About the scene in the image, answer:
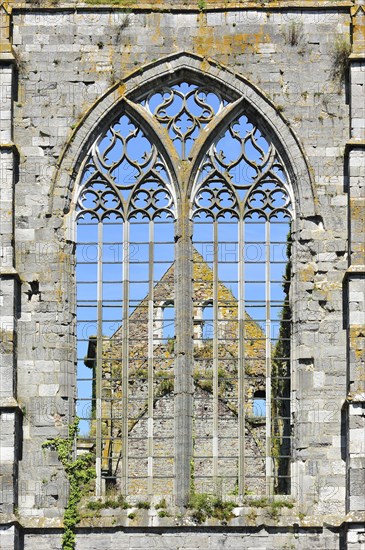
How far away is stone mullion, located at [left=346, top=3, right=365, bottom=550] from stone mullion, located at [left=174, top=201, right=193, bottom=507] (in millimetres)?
2278

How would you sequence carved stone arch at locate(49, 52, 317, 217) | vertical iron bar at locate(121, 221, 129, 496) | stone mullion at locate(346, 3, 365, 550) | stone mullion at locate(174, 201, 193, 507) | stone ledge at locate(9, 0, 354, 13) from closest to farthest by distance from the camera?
stone mullion at locate(346, 3, 365, 550), stone mullion at locate(174, 201, 193, 507), vertical iron bar at locate(121, 221, 129, 496), carved stone arch at locate(49, 52, 317, 217), stone ledge at locate(9, 0, 354, 13)

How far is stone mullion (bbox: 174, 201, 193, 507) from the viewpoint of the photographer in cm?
2594

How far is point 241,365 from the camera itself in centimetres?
2633

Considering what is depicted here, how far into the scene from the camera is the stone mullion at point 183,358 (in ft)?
85.1

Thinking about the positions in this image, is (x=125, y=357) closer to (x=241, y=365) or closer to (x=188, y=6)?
(x=241, y=365)

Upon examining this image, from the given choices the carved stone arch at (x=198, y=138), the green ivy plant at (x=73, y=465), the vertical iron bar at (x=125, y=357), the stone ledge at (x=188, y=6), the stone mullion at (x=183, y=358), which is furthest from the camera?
the stone ledge at (x=188, y=6)

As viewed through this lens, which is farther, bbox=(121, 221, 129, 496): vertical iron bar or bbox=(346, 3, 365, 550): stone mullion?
bbox=(121, 221, 129, 496): vertical iron bar

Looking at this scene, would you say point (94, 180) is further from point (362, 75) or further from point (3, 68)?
point (362, 75)

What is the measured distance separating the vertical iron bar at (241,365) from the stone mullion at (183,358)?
0.69m

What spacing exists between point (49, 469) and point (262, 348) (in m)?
4.91

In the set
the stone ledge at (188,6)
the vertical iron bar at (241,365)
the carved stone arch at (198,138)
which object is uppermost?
the stone ledge at (188,6)

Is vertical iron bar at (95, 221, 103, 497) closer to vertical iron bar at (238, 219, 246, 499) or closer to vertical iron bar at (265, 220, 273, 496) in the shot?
vertical iron bar at (238, 219, 246, 499)

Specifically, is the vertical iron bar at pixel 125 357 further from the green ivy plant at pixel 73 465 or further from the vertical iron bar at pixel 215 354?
the vertical iron bar at pixel 215 354

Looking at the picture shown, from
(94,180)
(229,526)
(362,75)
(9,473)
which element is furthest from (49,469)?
(362,75)
